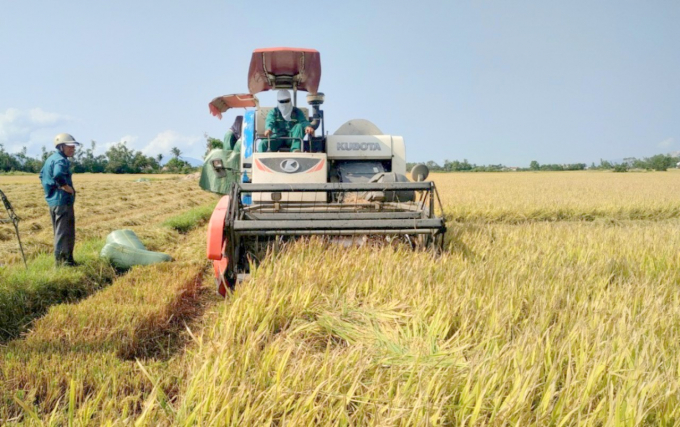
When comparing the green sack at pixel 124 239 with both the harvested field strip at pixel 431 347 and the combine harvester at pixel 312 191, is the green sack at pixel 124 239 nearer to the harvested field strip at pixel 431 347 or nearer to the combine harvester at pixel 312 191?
the combine harvester at pixel 312 191

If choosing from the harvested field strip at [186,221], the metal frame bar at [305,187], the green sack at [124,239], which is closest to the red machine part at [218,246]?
the metal frame bar at [305,187]

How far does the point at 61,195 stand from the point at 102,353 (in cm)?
325

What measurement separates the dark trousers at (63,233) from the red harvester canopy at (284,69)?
2.92 metres

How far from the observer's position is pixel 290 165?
5273 millimetres

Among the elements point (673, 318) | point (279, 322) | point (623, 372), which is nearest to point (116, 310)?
point (279, 322)

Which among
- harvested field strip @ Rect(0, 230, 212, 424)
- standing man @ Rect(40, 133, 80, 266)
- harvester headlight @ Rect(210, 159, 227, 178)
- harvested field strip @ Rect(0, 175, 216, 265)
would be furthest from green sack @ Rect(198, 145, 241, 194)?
harvested field strip @ Rect(0, 230, 212, 424)

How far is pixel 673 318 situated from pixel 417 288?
147cm

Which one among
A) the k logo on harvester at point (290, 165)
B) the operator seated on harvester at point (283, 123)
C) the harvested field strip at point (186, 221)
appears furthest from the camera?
the harvested field strip at point (186, 221)

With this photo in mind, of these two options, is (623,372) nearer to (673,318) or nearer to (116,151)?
(673,318)

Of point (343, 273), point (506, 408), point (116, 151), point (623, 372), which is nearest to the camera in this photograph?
point (506, 408)

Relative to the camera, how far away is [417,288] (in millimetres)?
3061

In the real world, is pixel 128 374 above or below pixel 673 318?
below

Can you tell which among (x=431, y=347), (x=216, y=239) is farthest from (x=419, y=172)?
(x=431, y=347)

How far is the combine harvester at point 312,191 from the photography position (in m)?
3.98
